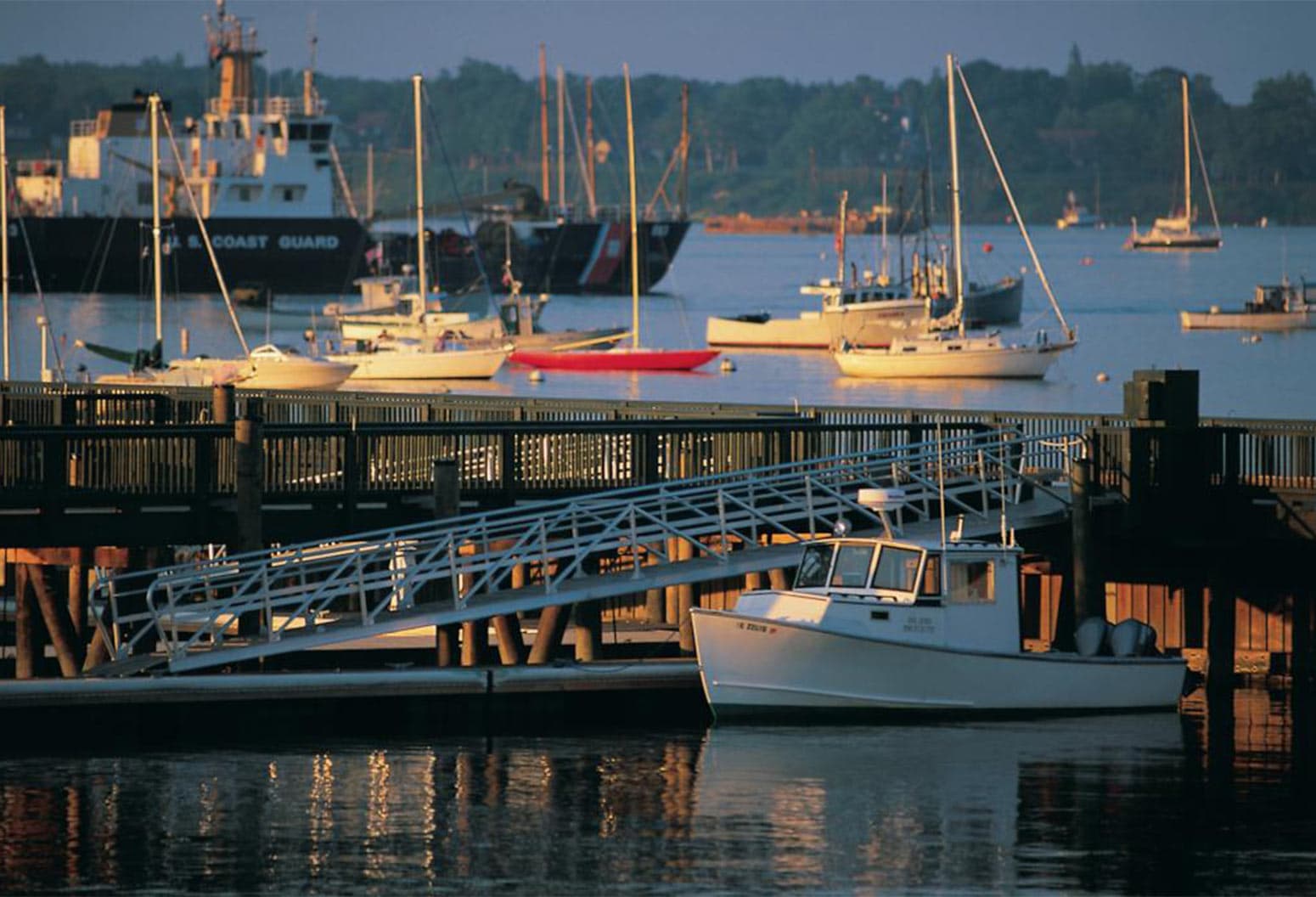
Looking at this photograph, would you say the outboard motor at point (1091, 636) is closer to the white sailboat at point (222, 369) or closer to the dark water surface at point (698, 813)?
the dark water surface at point (698, 813)

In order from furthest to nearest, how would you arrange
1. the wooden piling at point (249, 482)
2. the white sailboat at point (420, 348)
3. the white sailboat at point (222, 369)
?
the white sailboat at point (420, 348)
the white sailboat at point (222, 369)
the wooden piling at point (249, 482)

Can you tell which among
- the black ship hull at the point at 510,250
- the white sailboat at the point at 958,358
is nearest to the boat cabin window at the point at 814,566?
the white sailboat at the point at 958,358

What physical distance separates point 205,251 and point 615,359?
71.3 m

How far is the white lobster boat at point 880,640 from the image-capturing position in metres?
30.0

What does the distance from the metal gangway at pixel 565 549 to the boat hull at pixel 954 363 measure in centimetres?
7070

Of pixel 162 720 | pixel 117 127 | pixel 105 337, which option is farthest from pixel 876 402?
pixel 117 127

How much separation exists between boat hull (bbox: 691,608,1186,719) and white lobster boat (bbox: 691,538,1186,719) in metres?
0.01

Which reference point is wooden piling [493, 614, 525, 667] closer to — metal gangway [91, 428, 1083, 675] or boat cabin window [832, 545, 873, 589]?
metal gangway [91, 428, 1083, 675]

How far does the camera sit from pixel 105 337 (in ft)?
470

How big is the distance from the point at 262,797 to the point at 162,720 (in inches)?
115

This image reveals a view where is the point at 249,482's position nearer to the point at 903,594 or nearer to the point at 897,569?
the point at 897,569

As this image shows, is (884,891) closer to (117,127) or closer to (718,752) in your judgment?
(718,752)

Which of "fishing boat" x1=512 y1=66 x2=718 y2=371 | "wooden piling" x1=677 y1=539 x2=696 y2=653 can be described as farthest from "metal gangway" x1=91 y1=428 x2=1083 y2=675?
"fishing boat" x1=512 y1=66 x2=718 y2=371

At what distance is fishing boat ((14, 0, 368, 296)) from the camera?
168375 millimetres
